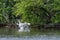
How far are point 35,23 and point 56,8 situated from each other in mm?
2350

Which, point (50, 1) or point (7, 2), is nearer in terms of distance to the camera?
point (50, 1)

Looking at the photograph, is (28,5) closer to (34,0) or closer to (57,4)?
(34,0)

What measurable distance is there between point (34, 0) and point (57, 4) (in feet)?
6.57

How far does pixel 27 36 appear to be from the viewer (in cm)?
2277

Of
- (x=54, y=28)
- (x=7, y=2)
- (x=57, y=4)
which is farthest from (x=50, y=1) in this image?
(x=7, y=2)

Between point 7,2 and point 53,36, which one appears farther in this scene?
point 7,2

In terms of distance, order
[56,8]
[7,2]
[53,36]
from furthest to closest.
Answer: [7,2]
[56,8]
[53,36]

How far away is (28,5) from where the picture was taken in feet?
91.2

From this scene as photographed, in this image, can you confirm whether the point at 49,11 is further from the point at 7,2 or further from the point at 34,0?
the point at 7,2

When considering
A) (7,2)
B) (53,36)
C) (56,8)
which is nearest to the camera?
(53,36)

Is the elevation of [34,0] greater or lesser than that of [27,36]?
greater

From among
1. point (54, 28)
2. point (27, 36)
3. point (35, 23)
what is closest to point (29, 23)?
point (35, 23)

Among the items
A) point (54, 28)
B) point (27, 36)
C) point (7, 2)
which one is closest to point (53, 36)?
Result: point (27, 36)

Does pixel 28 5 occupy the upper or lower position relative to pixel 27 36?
upper
